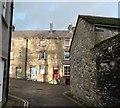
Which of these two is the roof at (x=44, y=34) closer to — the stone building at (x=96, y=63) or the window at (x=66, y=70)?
the window at (x=66, y=70)

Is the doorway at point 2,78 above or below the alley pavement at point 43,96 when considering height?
above

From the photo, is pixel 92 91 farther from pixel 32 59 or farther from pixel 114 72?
pixel 32 59

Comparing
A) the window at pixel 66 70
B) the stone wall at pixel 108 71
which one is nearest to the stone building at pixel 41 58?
the window at pixel 66 70

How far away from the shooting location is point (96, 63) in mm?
13398

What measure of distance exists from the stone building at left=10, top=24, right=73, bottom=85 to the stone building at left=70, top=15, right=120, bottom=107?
63.1 feet

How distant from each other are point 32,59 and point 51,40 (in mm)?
4774

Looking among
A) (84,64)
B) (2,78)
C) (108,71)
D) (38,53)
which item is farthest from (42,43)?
(108,71)

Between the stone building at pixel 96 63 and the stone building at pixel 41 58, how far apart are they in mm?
19234

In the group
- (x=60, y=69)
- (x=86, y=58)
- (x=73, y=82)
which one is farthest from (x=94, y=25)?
(x=60, y=69)

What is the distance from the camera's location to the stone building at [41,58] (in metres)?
38.9

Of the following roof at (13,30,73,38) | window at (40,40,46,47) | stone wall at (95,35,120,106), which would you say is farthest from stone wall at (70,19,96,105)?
roof at (13,30,73,38)

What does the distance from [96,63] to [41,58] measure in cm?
2679

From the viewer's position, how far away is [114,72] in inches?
446

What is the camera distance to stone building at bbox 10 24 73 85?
128 ft
